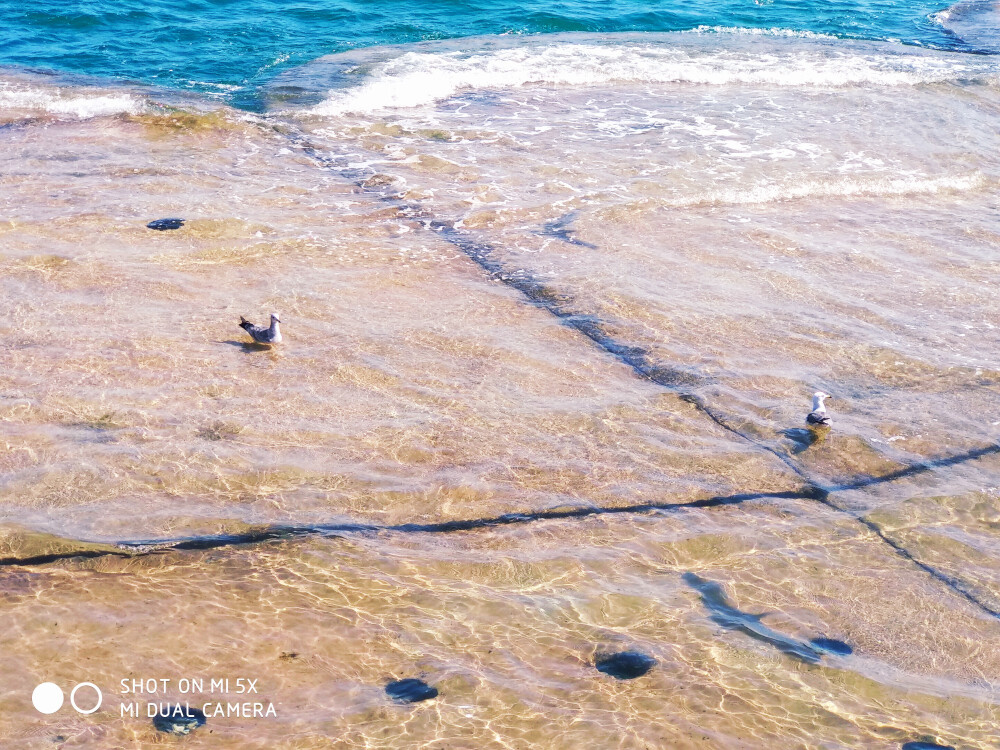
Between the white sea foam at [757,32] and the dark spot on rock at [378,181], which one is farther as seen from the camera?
the white sea foam at [757,32]

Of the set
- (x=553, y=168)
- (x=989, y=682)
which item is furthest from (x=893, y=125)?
(x=989, y=682)

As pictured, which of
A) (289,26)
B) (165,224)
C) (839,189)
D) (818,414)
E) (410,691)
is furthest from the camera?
(289,26)

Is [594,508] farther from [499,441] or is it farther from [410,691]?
[410,691]

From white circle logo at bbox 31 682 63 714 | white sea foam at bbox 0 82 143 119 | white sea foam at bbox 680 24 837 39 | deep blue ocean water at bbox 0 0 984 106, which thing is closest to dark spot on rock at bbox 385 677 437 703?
white circle logo at bbox 31 682 63 714

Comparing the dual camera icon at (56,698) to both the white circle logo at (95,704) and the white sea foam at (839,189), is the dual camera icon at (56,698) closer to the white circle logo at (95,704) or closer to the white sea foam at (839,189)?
the white circle logo at (95,704)

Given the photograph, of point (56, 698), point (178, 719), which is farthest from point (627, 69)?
point (56, 698)

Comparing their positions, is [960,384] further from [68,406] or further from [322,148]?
[322,148]

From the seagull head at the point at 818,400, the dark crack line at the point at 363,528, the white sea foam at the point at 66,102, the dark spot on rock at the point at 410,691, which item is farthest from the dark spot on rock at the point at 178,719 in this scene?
the white sea foam at the point at 66,102
